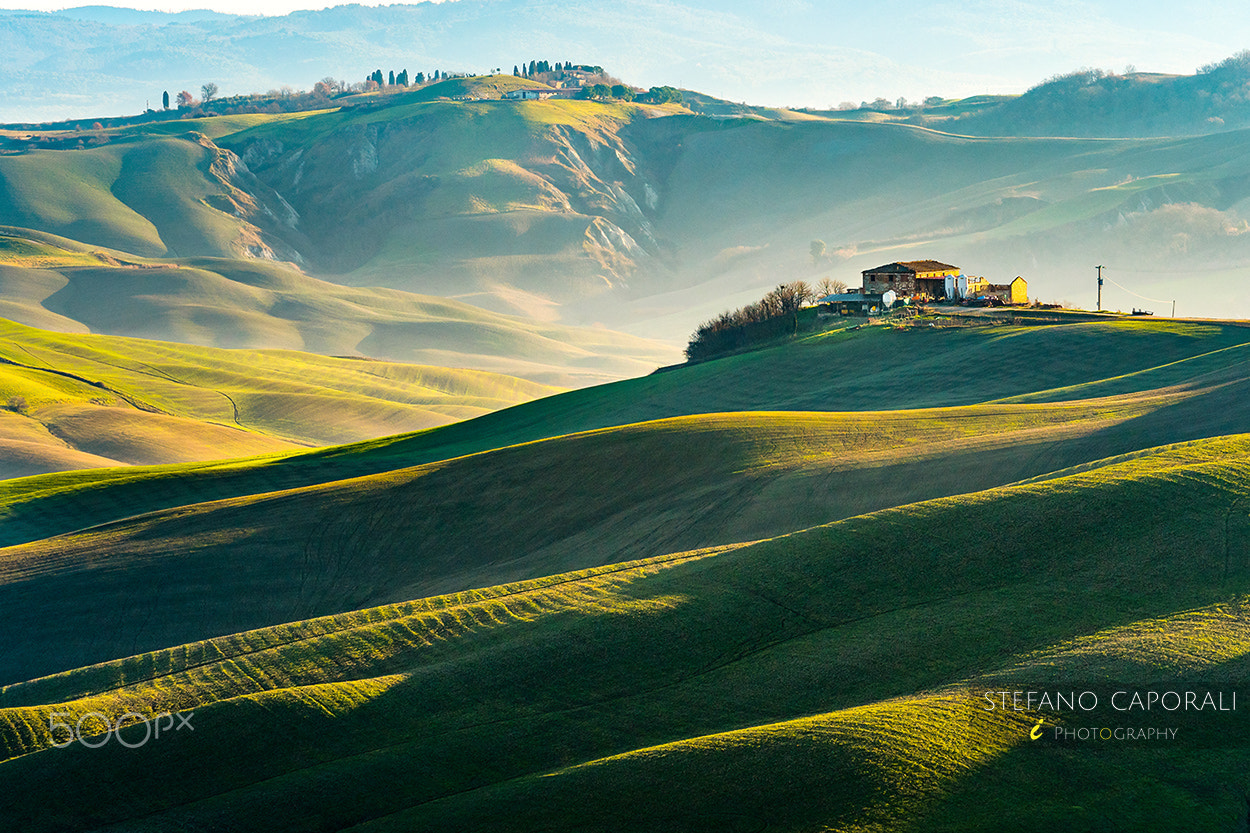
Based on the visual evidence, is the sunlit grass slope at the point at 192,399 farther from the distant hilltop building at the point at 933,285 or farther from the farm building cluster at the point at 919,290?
the distant hilltop building at the point at 933,285

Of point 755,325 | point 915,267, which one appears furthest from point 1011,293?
point 755,325

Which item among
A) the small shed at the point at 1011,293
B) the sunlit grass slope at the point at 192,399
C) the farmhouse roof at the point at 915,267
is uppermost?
the farmhouse roof at the point at 915,267

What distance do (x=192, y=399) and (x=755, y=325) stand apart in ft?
234

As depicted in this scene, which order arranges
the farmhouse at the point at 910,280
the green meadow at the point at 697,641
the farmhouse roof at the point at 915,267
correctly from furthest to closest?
1. the farmhouse roof at the point at 915,267
2. the farmhouse at the point at 910,280
3. the green meadow at the point at 697,641

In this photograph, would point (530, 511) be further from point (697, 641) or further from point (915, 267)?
point (915, 267)

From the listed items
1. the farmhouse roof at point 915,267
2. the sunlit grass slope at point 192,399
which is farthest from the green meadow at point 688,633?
the sunlit grass slope at point 192,399

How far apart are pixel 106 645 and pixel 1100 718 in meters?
32.3

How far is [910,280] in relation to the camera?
80.9 metres

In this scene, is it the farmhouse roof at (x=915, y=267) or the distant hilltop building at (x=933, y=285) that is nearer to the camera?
the distant hilltop building at (x=933, y=285)

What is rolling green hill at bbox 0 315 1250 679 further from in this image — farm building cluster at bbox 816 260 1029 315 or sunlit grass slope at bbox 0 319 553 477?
sunlit grass slope at bbox 0 319 553 477

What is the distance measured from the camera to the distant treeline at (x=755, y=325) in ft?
265

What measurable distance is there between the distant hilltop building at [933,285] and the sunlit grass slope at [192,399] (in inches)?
2227

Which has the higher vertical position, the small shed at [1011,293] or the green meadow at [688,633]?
the small shed at [1011,293]

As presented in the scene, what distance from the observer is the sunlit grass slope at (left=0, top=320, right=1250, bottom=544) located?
5459 cm
